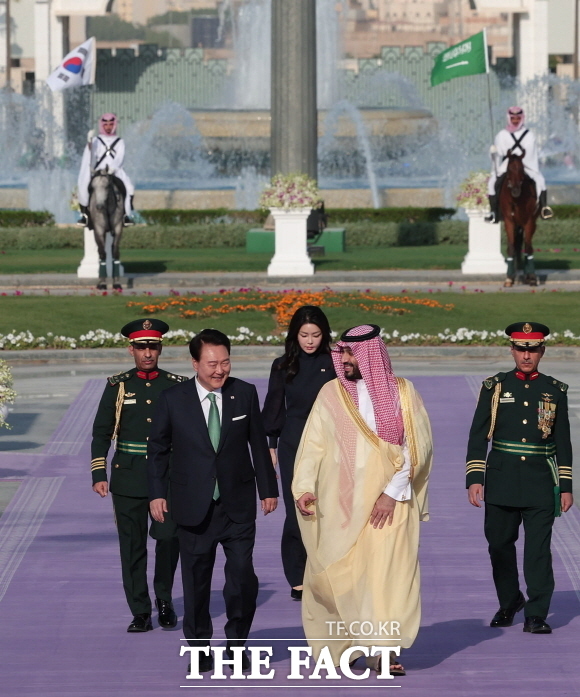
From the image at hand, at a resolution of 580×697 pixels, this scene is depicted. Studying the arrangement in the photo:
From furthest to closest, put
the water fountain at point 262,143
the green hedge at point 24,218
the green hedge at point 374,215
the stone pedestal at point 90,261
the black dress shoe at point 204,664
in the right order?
the water fountain at point 262,143
the green hedge at point 24,218
the green hedge at point 374,215
the stone pedestal at point 90,261
the black dress shoe at point 204,664

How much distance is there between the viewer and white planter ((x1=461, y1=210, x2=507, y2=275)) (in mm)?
29406

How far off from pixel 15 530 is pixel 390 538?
13.2 ft

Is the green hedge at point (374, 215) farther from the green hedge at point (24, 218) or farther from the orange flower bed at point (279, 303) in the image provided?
the orange flower bed at point (279, 303)

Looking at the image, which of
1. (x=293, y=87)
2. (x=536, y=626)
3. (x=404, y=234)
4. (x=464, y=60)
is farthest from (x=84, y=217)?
(x=536, y=626)

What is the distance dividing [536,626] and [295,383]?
2.05 meters

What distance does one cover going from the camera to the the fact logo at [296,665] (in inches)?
303

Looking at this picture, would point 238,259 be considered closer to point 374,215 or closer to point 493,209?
point 493,209

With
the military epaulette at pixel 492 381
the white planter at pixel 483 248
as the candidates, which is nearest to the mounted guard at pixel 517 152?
the white planter at pixel 483 248

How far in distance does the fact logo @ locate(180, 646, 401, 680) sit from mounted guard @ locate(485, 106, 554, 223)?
19926 mm

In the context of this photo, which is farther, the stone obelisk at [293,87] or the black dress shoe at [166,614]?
the stone obelisk at [293,87]

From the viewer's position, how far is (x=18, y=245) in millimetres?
36062

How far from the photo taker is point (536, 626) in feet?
28.1

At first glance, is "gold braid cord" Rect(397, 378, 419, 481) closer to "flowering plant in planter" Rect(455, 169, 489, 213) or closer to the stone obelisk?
"flowering plant in planter" Rect(455, 169, 489, 213)

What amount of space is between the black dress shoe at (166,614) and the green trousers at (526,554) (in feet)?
5.50
